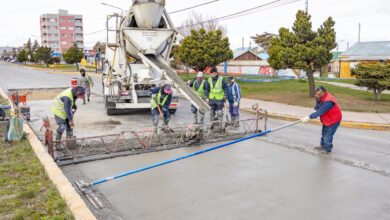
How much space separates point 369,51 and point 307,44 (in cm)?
2371

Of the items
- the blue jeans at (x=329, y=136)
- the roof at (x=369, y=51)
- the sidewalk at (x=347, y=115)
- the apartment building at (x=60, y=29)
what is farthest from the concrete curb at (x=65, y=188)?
the apartment building at (x=60, y=29)

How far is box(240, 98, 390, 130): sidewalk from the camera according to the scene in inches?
410

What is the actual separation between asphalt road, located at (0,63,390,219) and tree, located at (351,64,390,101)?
612 cm

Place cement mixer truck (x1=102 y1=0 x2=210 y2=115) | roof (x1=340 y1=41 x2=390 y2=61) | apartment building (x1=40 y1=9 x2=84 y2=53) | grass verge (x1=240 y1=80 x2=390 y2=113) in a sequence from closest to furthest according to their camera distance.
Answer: cement mixer truck (x1=102 y1=0 x2=210 y2=115) < grass verge (x1=240 y1=80 x2=390 y2=113) < roof (x1=340 y1=41 x2=390 y2=61) < apartment building (x1=40 y1=9 x2=84 y2=53)

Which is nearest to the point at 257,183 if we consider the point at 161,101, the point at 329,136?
the point at 329,136

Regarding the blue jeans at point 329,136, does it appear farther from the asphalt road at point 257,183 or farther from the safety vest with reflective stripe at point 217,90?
the safety vest with reflective stripe at point 217,90

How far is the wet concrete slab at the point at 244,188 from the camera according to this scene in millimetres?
4402

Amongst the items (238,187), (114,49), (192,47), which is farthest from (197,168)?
(192,47)

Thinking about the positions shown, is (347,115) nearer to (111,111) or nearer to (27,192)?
(111,111)

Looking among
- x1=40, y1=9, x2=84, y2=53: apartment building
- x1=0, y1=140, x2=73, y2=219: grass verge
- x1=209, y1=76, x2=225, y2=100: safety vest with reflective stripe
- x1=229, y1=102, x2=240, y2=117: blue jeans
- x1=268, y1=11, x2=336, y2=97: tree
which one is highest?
x1=40, y1=9, x2=84, y2=53: apartment building

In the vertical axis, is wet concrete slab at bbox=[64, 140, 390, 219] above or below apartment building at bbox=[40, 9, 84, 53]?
below

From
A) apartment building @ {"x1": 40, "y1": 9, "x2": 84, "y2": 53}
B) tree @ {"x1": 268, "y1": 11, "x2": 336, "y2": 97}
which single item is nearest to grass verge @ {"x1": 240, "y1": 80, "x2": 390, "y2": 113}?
tree @ {"x1": 268, "y1": 11, "x2": 336, "y2": 97}

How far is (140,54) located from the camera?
11.4m

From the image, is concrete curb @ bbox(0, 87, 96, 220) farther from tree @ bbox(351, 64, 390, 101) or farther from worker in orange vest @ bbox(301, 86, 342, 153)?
tree @ bbox(351, 64, 390, 101)
